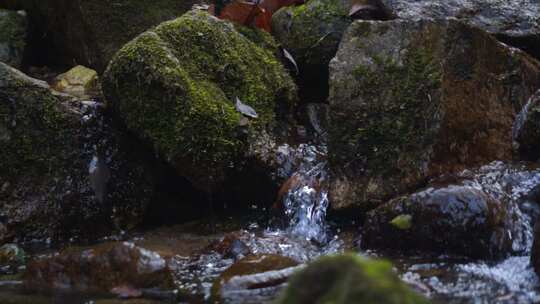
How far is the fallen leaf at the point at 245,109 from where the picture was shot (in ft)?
16.6

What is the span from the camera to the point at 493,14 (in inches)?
235

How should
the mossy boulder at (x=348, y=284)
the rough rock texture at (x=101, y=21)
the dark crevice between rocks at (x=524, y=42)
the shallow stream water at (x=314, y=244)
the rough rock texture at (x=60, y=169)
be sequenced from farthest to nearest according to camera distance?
the rough rock texture at (x=101, y=21), the dark crevice between rocks at (x=524, y=42), the rough rock texture at (x=60, y=169), the shallow stream water at (x=314, y=244), the mossy boulder at (x=348, y=284)

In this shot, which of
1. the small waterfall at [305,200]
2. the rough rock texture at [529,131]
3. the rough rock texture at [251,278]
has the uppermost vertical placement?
the rough rock texture at [529,131]

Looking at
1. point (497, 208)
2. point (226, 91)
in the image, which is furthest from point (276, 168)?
point (497, 208)

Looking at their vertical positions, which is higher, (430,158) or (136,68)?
(136,68)

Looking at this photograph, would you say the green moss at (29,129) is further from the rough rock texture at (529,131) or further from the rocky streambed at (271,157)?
the rough rock texture at (529,131)

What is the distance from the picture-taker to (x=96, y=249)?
3832 millimetres

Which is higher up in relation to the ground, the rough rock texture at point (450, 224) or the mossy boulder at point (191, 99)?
the mossy boulder at point (191, 99)

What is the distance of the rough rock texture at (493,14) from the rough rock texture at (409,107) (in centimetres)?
92

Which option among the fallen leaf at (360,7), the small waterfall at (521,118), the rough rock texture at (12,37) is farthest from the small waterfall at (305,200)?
the rough rock texture at (12,37)

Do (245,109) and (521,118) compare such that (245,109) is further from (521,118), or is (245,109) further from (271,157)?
(521,118)

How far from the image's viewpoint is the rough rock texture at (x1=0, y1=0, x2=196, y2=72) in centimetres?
621

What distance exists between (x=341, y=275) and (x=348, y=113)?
2877 millimetres

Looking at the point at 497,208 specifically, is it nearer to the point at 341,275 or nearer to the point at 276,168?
the point at 276,168
